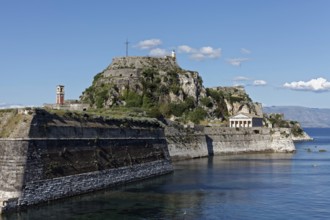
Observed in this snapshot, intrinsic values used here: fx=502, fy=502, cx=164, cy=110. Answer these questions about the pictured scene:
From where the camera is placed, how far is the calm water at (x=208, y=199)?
32.6 metres

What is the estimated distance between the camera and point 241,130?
89.9 metres

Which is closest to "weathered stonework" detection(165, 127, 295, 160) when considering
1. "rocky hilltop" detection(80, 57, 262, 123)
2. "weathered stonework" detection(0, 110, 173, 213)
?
"rocky hilltop" detection(80, 57, 262, 123)

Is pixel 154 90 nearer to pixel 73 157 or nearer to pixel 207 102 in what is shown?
pixel 207 102

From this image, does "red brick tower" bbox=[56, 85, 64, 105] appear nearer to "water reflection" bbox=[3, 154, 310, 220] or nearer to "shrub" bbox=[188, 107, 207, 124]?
"water reflection" bbox=[3, 154, 310, 220]

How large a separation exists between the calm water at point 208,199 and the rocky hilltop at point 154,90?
133 feet

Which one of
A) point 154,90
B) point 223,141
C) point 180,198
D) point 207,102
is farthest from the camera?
point 207,102

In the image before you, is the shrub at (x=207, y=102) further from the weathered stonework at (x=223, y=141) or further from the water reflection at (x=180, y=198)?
the water reflection at (x=180, y=198)

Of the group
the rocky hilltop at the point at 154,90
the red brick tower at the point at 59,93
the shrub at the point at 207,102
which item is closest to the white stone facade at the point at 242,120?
the rocky hilltop at the point at 154,90

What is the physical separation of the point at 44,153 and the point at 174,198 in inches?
416

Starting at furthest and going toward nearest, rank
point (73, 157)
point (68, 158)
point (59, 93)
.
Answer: point (59, 93) → point (73, 157) → point (68, 158)

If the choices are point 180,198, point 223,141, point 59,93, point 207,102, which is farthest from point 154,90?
point 180,198

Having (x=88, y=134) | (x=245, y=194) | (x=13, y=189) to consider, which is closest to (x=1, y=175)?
(x=13, y=189)

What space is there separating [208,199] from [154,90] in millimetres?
63312

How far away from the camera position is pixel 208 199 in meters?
38.4
